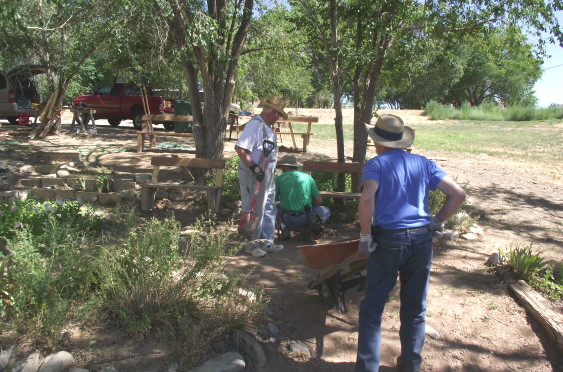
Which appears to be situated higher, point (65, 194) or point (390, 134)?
point (390, 134)

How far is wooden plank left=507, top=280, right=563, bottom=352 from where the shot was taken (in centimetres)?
373

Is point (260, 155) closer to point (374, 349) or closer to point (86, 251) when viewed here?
point (86, 251)

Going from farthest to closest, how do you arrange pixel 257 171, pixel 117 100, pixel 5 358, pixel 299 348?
1. pixel 117 100
2. pixel 257 171
3. pixel 299 348
4. pixel 5 358

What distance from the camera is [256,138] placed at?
5023mm

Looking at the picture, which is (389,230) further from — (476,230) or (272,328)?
(476,230)

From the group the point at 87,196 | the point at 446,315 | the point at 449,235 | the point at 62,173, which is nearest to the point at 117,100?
the point at 62,173

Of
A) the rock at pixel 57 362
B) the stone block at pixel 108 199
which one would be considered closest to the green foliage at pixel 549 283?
the rock at pixel 57 362

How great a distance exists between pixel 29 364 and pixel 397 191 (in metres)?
2.43

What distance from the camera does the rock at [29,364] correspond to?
2809 mm

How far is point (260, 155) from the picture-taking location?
511 cm

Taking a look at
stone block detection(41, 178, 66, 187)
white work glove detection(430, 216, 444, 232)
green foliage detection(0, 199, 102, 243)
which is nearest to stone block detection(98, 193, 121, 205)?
green foliage detection(0, 199, 102, 243)

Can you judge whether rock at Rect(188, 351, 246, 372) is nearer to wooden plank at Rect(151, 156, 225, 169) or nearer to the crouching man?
the crouching man

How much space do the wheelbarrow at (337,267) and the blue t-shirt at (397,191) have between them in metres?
0.48

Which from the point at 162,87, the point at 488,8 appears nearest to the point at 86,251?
the point at 488,8
